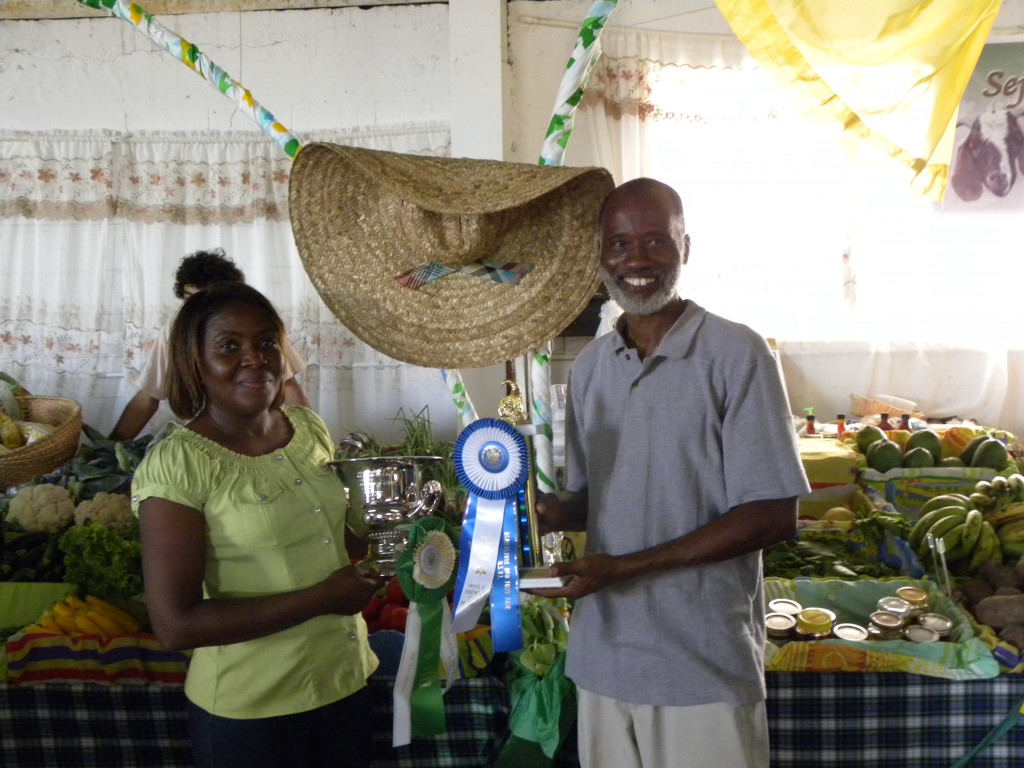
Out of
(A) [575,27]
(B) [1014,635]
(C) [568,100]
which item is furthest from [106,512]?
(A) [575,27]

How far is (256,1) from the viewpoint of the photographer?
4375 mm

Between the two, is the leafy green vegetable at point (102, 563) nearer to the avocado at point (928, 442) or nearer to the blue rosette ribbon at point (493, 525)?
the blue rosette ribbon at point (493, 525)

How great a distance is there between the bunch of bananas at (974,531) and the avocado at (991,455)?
48cm

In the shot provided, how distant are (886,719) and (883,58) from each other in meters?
1.47

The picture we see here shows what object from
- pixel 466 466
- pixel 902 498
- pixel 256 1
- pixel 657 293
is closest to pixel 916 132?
pixel 657 293

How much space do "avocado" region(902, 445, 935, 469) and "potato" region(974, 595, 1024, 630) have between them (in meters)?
1.15

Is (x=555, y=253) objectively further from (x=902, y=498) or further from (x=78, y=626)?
(x=902, y=498)

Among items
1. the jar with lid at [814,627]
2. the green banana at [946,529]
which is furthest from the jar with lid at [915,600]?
the green banana at [946,529]

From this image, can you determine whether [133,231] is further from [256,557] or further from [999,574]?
[999,574]

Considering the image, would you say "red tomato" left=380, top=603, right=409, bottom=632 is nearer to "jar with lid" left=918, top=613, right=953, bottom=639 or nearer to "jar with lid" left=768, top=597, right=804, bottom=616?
"jar with lid" left=768, top=597, right=804, bottom=616

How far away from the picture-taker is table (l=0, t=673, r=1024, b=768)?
1.88 metres

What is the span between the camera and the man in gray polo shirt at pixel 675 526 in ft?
4.06

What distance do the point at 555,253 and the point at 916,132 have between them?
709 mm

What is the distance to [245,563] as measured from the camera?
4.28 ft
